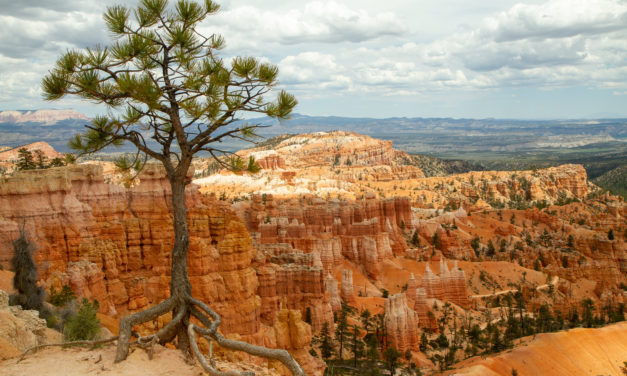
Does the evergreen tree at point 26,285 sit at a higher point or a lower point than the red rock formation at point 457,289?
higher

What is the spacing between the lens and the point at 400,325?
32.3 m

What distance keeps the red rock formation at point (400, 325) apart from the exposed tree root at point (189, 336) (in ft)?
83.3

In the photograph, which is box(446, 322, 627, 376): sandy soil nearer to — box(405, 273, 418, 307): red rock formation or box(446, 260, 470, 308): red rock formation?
box(405, 273, 418, 307): red rock formation

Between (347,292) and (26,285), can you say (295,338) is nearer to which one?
(26,285)

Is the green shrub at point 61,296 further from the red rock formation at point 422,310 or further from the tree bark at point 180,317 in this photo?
the red rock formation at point 422,310

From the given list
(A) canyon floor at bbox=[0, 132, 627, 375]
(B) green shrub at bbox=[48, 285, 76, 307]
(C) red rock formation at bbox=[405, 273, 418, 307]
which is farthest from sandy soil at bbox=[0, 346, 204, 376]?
(C) red rock formation at bbox=[405, 273, 418, 307]

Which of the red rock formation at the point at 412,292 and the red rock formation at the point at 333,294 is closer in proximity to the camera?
the red rock formation at the point at 333,294

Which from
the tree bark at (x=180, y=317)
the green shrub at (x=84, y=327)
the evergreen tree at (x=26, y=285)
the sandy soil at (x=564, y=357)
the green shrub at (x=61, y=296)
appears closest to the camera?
the tree bark at (x=180, y=317)

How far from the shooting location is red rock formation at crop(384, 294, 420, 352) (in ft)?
106

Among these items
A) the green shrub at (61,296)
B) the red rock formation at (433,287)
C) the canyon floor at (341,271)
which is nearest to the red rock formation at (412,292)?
the canyon floor at (341,271)

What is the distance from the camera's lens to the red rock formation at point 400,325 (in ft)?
106

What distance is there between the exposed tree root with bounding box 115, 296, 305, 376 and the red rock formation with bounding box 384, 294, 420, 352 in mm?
25390

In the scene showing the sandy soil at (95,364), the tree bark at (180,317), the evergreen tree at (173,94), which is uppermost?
the evergreen tree at (173,94)

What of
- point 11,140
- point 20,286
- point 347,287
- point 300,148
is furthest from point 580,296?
point 11,140
